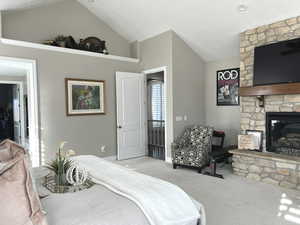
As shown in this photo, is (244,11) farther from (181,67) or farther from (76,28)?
(76,28)

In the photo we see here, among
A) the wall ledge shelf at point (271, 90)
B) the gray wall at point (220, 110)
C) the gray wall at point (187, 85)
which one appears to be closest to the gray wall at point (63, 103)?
the gray wall at point (187, 85)

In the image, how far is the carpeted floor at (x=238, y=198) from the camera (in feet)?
8.63

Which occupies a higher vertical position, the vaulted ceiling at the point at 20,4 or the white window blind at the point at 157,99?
the vaulted ceiling at the point at 20,4

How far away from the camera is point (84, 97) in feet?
16.4

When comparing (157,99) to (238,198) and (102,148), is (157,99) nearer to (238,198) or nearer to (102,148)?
(102,148)

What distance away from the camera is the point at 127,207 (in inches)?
59.6

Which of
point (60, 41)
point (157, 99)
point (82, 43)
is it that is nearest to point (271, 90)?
point (157, 99)

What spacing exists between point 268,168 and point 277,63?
5.93 feet

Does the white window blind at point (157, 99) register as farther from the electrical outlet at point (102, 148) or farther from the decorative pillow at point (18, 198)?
the decorative pillow at point (18, 198)

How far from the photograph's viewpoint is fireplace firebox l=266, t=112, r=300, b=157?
374 centimetres

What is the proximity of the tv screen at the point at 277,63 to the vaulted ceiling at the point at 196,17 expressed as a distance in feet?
1.69

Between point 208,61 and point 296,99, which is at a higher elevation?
point 208,61

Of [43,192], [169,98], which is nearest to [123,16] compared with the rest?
[169,98]

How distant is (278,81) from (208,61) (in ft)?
7.45
